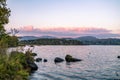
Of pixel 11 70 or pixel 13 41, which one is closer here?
pixel 11 70

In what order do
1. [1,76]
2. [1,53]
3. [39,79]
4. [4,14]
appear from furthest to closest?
[39,79] → [4,14] → [1,53] → [1,76]

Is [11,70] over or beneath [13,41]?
beneath

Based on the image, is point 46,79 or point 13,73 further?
point 46,79

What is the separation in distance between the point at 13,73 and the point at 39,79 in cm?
2999

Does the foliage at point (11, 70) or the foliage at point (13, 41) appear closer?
the foliage at point (11, 70)

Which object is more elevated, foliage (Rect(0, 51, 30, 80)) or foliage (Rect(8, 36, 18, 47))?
foliage (Rect(8, 36, 18, 47))

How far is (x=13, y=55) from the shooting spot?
16.1 m

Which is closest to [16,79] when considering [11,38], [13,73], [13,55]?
[13,73]

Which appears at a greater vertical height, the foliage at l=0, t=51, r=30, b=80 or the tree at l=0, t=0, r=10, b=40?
the tree at l=0, t=0, r=10, b=40

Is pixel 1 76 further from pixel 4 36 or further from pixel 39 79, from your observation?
pixel 39 79

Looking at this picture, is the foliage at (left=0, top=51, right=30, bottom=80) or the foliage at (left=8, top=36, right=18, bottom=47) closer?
the foliage at (left=0, top=51, right=30, bottom=80)

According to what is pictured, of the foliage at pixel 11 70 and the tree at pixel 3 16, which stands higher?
the tree at pixel 3 16

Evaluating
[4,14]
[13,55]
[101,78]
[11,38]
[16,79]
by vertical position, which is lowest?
[101,78]

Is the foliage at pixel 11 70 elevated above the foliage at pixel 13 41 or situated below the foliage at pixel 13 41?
below
